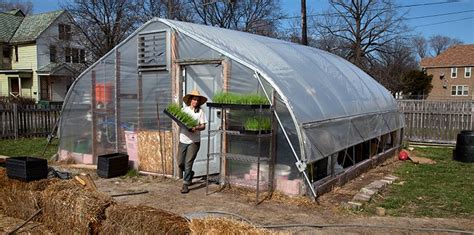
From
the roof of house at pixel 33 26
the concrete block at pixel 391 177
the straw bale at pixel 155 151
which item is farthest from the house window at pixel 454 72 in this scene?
the straw bale at pixel 155 151

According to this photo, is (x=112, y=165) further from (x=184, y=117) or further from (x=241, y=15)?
(x=241, y=15)

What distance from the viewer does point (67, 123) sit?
964cm

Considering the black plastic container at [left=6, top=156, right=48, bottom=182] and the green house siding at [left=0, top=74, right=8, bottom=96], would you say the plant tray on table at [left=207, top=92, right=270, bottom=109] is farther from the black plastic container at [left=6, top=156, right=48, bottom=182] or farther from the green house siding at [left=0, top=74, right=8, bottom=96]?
the green house siding at [left=0, top=74, right=8, bottom=96]

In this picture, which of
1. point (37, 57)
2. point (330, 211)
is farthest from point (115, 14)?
point (330, 211)

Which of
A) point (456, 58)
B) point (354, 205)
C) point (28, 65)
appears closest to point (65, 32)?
A: point (28, 65)

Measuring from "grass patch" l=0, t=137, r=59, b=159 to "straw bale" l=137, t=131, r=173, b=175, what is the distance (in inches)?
145

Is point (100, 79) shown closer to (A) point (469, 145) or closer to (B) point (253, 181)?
(B) point (253, 181)

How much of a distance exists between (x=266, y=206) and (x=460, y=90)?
48.6m

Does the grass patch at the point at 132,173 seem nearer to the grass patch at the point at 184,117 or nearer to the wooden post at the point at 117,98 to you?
the wooden post at the point at 117,98

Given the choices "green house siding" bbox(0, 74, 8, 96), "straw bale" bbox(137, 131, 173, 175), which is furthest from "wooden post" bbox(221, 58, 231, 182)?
"green house siding" bbox(0, 74, 8, 96)

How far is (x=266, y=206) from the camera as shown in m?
6.19

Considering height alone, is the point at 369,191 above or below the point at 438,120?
below

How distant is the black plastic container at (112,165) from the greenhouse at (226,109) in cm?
26

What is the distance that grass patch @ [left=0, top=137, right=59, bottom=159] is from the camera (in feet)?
36.2
